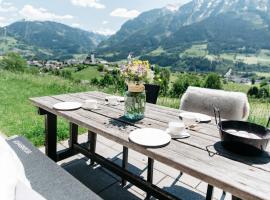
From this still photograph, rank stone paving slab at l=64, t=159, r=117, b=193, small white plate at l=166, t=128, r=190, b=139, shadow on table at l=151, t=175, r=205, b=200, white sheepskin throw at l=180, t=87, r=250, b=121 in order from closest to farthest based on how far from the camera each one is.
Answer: small white plate at l=166, t=128, r=190, b=139, shadow on table at l=151, t=175, r=205, b=200, stone paving slab at l=64, t=159, r=117, b=193, white sheepskin throw at l=180, t=87, r=250, b=121

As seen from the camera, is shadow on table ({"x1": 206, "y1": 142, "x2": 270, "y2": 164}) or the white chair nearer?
shadow on table ({"x1": 206, "y1": 142, "x2": 270, "y2": 164})

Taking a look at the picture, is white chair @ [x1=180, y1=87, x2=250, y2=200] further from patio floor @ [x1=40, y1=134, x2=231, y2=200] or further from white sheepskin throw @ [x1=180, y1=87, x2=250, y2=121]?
patio floor @ [x1=40, y1=134, x2=231, y2=200]

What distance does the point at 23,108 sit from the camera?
19.4 ft

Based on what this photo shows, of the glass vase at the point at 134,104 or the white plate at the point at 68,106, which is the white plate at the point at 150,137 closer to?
the glass vase at the point at 134,104

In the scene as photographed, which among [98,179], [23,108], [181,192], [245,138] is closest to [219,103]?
[181,192]

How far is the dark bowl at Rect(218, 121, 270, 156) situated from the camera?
4.96ft

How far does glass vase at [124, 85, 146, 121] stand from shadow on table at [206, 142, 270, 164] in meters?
0.82

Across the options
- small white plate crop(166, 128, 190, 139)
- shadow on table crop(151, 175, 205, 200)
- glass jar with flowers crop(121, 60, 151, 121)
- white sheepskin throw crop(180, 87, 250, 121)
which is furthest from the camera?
white sheepskin throw crop(180, 87, 250, 121)

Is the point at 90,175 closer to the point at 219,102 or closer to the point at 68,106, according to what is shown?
the point at 68,106

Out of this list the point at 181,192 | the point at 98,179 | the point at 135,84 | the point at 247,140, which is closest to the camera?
the point at 247,140

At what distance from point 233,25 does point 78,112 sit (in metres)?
207

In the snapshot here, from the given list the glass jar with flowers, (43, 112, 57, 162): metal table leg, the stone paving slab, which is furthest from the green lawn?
the glass jar with flowers

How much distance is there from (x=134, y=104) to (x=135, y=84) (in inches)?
7.9

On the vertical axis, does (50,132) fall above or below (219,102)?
below
